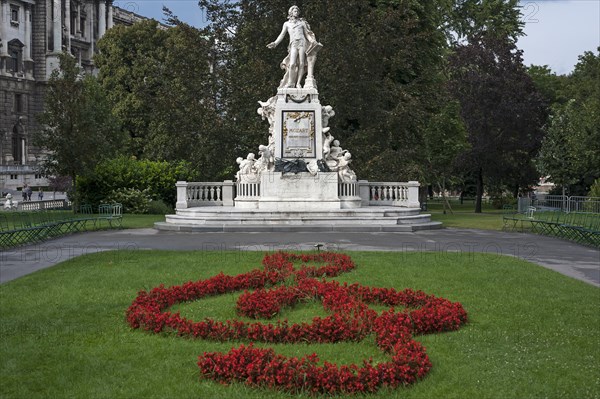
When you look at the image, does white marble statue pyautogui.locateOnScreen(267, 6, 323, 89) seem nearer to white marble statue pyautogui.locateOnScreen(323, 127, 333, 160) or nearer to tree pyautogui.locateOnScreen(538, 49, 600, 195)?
white marble statue pyautogui.locateOnScreen(323, 127, 333, 160)

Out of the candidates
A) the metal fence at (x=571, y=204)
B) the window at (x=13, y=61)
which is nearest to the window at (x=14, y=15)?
the window at (x=13, y=61)

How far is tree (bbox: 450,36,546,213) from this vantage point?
165 ft

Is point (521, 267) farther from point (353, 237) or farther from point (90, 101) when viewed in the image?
point (90, 101)

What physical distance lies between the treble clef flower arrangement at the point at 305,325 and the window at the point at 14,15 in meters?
77.0

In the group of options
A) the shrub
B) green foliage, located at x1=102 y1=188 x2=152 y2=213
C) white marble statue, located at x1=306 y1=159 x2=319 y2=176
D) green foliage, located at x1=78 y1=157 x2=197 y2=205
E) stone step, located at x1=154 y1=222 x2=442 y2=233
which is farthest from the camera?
the shrub

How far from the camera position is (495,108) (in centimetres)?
5062

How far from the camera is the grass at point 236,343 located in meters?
6.34

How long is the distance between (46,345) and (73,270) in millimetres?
5315

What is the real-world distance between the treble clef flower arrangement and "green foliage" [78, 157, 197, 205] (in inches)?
1020

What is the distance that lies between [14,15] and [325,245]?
245 ft

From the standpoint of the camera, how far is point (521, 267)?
13453 mm

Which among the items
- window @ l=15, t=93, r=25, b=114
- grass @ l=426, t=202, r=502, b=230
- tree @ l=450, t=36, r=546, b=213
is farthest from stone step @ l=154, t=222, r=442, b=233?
window @ l=15, t=93, r=25, b=114

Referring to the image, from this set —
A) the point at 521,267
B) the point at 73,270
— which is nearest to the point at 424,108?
the point at 521,267

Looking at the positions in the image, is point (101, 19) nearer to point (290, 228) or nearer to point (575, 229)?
point (290, 228)
